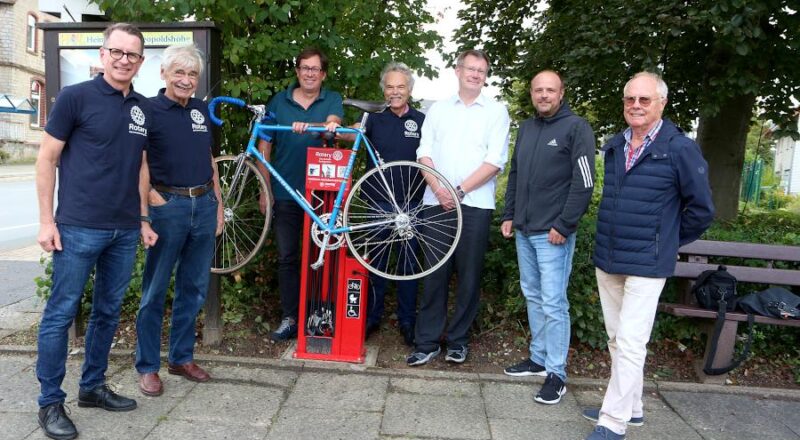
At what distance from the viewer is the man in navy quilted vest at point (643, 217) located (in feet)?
10.3

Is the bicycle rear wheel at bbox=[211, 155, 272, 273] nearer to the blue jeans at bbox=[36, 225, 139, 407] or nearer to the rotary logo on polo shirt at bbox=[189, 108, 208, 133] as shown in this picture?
the rotary logo on polo shirt at bbox=[189, 108, 208, 133]

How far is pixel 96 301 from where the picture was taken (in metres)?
3.35

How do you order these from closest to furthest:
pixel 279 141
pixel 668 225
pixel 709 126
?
1. pixel 668 225
2. pixel 279 141
3. pixel 709 126

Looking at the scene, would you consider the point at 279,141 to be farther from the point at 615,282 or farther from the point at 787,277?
the point at 787,277

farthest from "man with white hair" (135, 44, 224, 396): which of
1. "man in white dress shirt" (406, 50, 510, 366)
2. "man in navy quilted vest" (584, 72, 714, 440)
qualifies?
"man in navy quilted vest" (584, 72, 714, 440)

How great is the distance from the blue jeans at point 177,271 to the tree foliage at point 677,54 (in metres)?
4.76

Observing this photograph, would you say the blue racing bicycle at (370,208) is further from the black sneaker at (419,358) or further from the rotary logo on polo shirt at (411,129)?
the black sneaker at (419,358)

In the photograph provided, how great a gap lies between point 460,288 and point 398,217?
698mm

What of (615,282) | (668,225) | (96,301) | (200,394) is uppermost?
(668,225)

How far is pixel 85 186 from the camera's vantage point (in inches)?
119

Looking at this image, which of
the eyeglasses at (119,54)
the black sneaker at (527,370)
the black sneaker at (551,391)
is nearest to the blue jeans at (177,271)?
the eyeglasses at (119,54)

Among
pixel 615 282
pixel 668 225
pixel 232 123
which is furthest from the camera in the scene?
pixel 232 123

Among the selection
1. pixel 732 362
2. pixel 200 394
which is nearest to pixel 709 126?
pixel 732 362

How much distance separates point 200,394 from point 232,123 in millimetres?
2257
